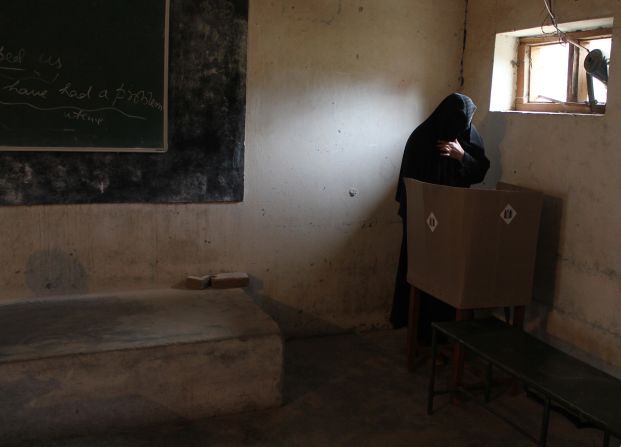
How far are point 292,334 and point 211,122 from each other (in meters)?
1.52

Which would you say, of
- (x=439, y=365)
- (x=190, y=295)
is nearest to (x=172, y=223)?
(x=190, y=295)

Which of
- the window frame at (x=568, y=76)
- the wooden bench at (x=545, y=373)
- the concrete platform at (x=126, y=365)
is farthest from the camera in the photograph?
the window frame at (x=568, y=76)

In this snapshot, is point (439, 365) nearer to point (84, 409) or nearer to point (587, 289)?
point (587, 289)

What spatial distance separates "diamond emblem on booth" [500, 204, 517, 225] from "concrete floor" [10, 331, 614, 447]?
3.35 ft

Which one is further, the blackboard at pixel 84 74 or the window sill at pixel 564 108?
the window sill at pixel 564 108

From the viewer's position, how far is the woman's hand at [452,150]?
3.89 meters

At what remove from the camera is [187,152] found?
13.0 ft

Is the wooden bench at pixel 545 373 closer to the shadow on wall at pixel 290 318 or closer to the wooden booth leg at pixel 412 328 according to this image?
the wooden booth leg at pixel 412 328

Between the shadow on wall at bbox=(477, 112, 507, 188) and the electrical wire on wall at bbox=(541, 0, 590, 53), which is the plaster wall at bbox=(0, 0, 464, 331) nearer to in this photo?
the shadow on wall at bbox=(477, 112, 507, 188)

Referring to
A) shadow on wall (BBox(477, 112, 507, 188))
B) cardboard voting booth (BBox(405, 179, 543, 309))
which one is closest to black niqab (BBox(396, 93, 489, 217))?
shadow on wall (BBox(477, 112, 507, 188))

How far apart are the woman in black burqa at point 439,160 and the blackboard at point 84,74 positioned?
4.99 feet

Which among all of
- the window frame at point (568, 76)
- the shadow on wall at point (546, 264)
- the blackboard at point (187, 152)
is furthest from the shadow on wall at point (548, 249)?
the blackboard at point (187, 152)

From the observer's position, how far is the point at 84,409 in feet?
10.2

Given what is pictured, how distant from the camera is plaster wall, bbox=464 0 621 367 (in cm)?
342
